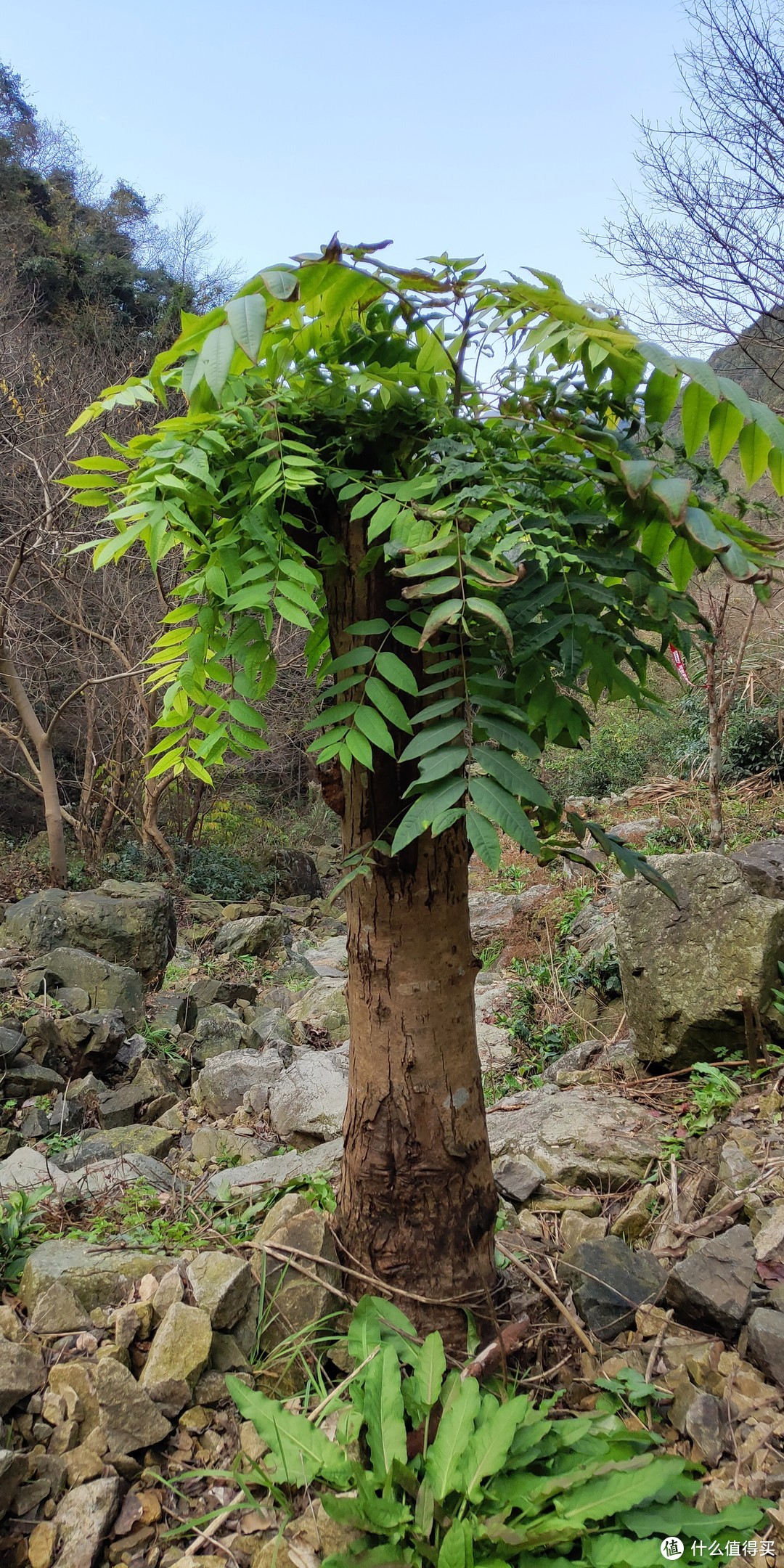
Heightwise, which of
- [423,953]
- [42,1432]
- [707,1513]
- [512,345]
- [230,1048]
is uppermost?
[512,345]

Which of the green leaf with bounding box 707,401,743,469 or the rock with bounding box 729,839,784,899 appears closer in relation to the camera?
the green leaf with bounding box 707,401,743,469

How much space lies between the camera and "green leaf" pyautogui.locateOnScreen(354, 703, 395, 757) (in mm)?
1478

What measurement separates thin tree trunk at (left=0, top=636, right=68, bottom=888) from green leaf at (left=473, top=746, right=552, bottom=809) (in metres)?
11.1

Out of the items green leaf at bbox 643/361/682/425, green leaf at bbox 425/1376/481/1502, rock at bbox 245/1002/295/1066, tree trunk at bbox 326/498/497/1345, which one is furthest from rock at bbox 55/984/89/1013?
green leaf at bbox 643/361/682/425

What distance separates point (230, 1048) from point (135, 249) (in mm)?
21038

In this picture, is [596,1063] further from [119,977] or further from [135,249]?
[135,249]

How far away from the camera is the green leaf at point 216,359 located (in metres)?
1.23

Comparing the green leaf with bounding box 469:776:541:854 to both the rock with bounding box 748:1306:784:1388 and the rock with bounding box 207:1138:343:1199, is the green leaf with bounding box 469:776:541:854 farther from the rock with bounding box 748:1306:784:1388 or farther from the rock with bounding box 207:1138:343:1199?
the rock with bounding box 207:1138:343:1199

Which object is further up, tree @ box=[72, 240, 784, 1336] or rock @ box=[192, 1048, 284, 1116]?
tree @ box=[72, 240, 784, 1336]

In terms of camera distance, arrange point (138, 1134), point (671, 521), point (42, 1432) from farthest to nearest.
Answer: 1. point (138, 1134)
2. point (42, 1432)
3. point (671, 521)

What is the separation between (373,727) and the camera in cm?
151

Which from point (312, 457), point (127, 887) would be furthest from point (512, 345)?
point (127, 887)

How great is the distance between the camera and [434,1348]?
164 cm

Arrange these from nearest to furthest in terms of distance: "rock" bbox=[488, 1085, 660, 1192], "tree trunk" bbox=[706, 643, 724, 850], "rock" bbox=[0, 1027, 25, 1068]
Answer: "rock" bbox=[488, 1085, 660, 1192], "rock" bbox=[0, 1027, 25, 1068], "tree trunk" bbox=[706, 643, 724, 850]
